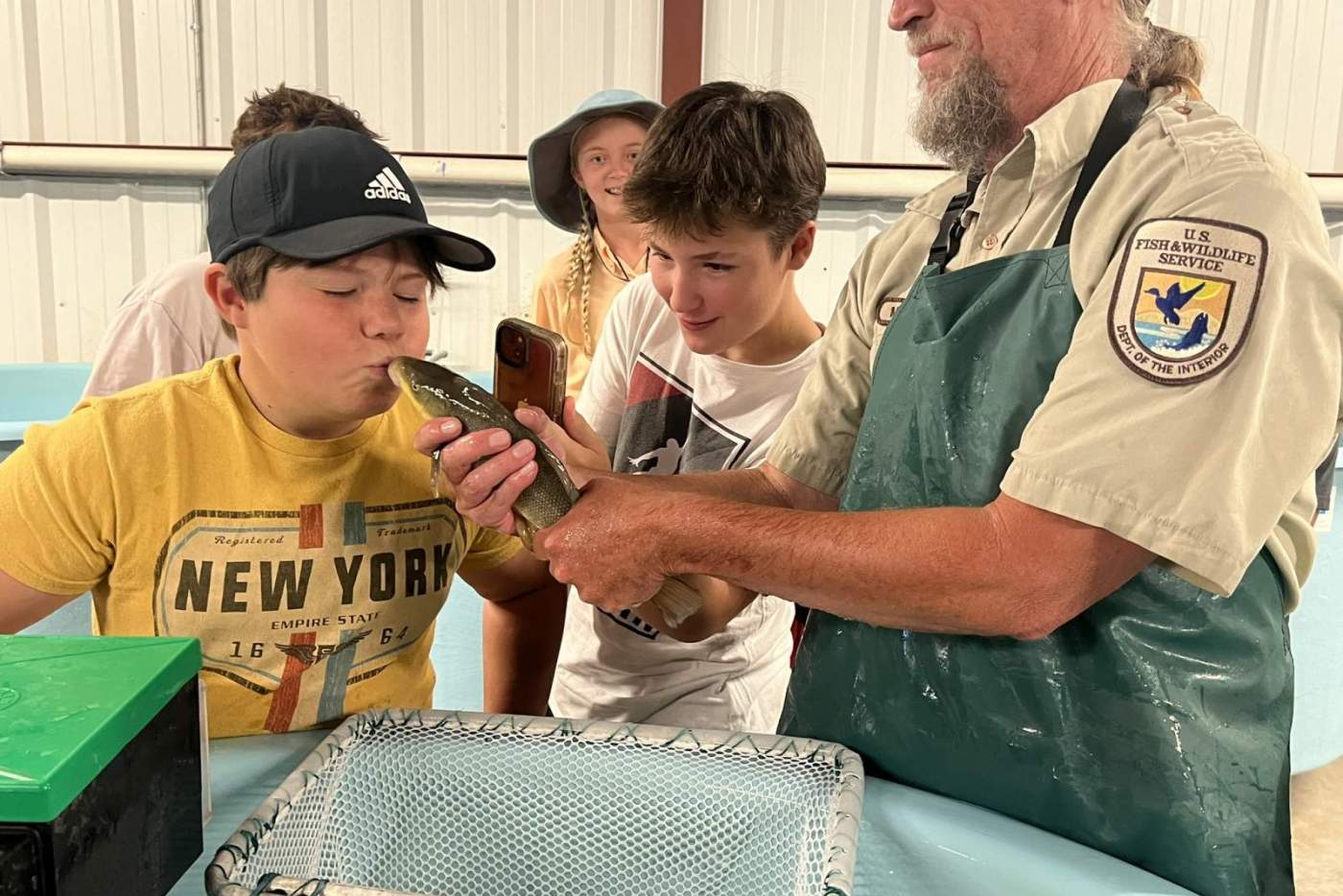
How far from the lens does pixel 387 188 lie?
54.3 inches

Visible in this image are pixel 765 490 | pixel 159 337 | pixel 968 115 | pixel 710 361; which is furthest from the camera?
pixel 159 337

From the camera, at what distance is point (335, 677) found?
1396 millimetres

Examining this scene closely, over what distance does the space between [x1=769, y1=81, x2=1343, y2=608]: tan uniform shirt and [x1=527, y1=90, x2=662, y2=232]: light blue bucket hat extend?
69.8 inches

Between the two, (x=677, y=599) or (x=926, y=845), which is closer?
(x=926, y=845)

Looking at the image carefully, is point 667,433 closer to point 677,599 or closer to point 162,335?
point 677,599

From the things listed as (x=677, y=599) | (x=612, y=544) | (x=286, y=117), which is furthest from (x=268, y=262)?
(x=286, y=117)

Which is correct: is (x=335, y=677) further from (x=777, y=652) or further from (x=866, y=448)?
(x=777, y=652)

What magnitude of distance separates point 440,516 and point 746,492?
0.44 metres

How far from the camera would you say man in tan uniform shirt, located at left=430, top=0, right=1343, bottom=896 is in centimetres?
105

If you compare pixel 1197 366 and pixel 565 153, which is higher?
pixel 565 153

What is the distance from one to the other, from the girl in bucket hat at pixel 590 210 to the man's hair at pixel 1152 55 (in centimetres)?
150

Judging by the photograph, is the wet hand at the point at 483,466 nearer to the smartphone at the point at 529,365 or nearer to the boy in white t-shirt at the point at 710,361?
the smartphone at the point at 529,365

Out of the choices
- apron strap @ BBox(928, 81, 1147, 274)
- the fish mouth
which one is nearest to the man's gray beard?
apron strap @ BBox(928, 81, 1147, 274)

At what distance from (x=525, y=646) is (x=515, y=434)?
1.65 feet
